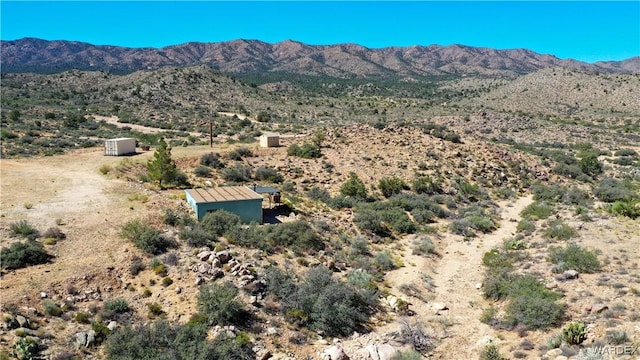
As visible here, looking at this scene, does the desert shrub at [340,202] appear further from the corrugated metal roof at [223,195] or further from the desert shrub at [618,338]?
the desert shrub at [618,338]

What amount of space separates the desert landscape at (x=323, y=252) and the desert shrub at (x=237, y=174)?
10 cm

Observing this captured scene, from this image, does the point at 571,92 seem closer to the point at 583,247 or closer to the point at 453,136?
the point at 453,136

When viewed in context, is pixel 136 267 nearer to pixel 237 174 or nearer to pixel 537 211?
pixel 237 174

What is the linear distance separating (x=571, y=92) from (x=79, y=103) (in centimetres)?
9408

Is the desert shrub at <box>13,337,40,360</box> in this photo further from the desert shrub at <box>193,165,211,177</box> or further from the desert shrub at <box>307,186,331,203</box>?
the desert shrub at <box>307,186,331,203</box>

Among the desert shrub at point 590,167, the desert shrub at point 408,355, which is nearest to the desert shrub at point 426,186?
the desert shrub at point 590,167

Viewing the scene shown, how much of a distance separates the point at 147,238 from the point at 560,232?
19289mm

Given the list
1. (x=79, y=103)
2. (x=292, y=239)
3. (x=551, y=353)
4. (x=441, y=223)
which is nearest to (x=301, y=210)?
(x=292, y=239)

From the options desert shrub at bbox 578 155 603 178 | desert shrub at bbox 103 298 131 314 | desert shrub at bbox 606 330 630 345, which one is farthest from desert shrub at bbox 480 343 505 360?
desert shrub at bbox 578 155 603 178

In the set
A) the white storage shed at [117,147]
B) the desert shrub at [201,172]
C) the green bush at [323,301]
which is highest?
the white storage shed at [117,147]

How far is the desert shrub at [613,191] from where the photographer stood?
33.1 meters

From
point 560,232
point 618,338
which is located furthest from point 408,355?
point 560,232

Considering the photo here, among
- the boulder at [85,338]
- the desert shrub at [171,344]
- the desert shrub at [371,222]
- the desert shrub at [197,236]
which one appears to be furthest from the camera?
the desert shrub at [371,222]

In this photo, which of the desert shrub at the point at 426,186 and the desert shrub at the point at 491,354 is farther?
the desert shrub at the point at 426,186
